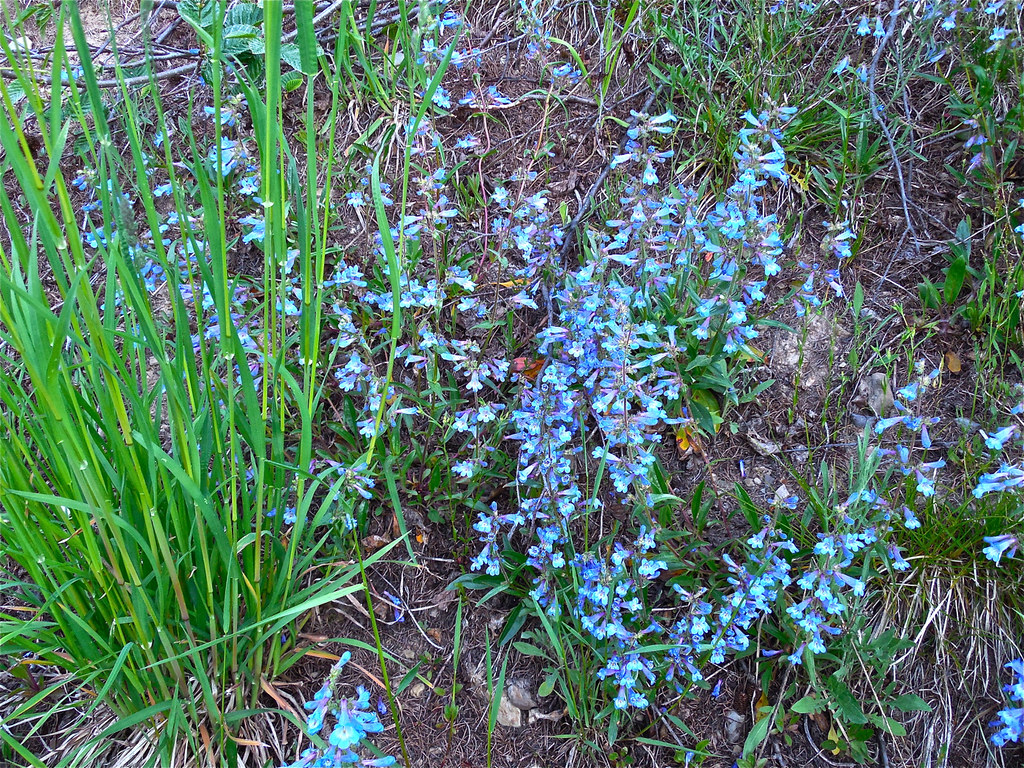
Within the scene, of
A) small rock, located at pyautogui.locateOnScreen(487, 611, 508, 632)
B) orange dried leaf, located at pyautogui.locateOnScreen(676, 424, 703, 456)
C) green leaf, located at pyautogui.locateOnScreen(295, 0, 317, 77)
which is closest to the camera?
green leaf, located at pyautogui.locateOnScreen(295, 0, 317, 77)

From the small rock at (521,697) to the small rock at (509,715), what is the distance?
0.04 feet

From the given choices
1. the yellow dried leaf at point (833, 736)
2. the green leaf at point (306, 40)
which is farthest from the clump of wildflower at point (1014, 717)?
the green leaf at point (306, 40)

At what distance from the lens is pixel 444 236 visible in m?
2.86

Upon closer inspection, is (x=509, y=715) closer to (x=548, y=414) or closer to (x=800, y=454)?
(x=548, y=414)

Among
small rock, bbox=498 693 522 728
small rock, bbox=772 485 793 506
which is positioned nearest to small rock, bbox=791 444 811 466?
small rock, bbox=772 485 793 506

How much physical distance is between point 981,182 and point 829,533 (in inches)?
61.2

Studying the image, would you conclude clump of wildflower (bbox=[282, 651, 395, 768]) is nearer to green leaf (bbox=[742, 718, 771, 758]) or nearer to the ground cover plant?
the ground cover plant

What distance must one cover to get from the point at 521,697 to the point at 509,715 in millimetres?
63

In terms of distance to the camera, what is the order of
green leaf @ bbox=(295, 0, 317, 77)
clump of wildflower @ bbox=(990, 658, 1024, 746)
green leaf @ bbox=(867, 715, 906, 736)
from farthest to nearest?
green leaf @ bbox=(867, 715, 906, 736) < clump of wildflower @ bbox=(990, 658, 1024, 746) < green leaf @ bbox=(295, 0, 317, 77)

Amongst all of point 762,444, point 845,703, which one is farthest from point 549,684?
point 762,444

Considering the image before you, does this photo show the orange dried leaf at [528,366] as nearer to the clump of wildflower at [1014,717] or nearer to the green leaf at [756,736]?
the green leaf at [756,736]

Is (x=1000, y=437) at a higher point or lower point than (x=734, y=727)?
higher

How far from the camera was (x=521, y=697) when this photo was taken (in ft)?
7.84

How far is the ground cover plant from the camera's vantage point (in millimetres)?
1881
